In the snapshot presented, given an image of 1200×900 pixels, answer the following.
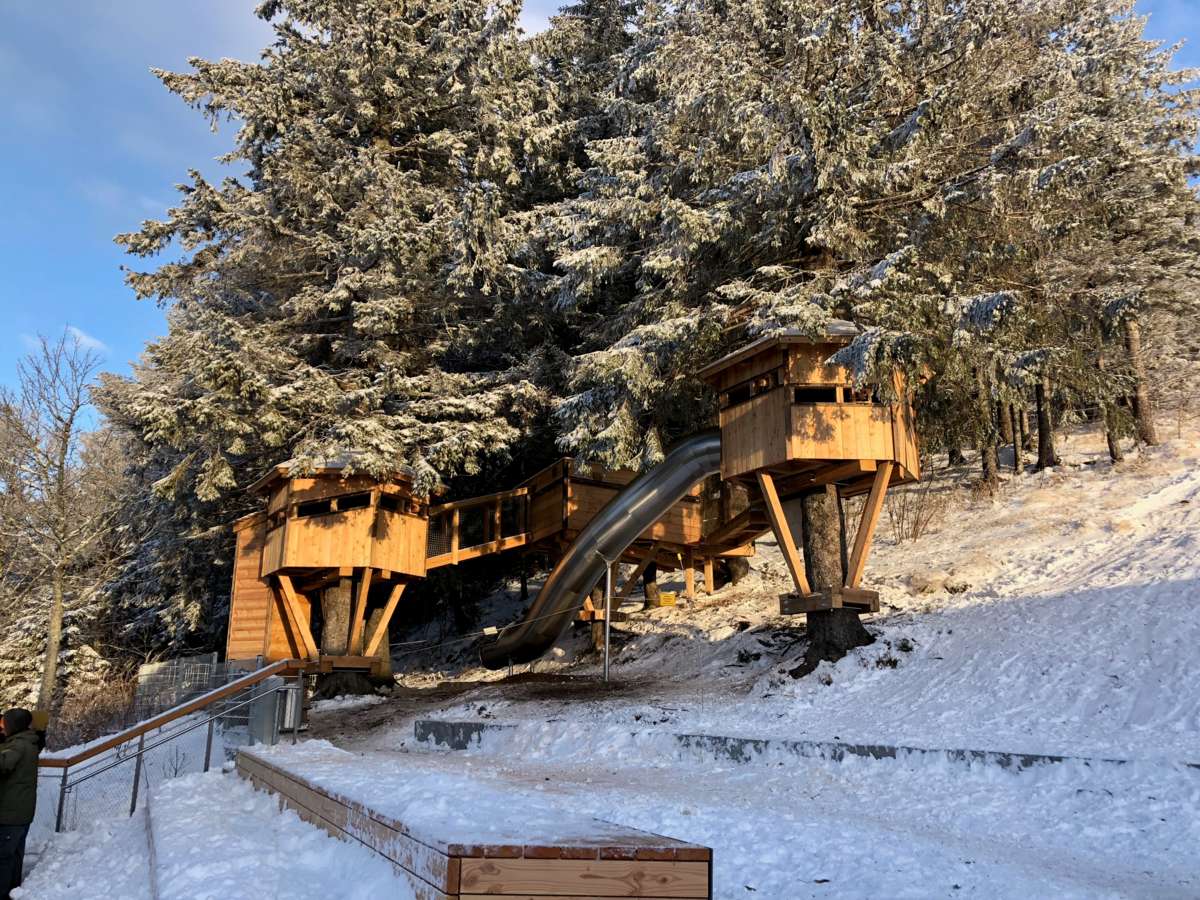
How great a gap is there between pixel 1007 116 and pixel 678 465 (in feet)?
28.2

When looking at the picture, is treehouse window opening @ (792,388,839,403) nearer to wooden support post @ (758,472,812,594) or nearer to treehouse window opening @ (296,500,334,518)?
wooden support post @ (758,472,812,594)

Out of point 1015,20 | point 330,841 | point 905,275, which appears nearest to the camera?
point 330,841

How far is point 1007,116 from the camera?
55.1ft

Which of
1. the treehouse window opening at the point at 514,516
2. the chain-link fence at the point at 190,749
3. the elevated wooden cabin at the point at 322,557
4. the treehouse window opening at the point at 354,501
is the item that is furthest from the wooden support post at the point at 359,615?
the chain-link fence at the point at 190,749

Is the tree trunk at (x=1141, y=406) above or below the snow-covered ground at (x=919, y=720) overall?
above

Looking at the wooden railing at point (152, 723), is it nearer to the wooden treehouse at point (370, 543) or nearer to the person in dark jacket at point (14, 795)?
the person in dark jacket at point (14, 795)

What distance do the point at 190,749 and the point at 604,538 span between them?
29.1 feet

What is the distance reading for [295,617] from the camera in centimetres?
2031

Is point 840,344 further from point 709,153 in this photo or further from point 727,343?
point 709,153

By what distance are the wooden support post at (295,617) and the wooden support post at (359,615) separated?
97 cm

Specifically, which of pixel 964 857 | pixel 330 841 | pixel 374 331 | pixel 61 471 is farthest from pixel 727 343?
pixel 61 471

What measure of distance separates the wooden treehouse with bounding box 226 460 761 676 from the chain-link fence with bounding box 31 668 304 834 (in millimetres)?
7333

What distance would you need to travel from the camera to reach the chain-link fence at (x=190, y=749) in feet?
33.3

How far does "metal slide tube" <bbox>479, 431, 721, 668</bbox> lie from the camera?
700 inches
